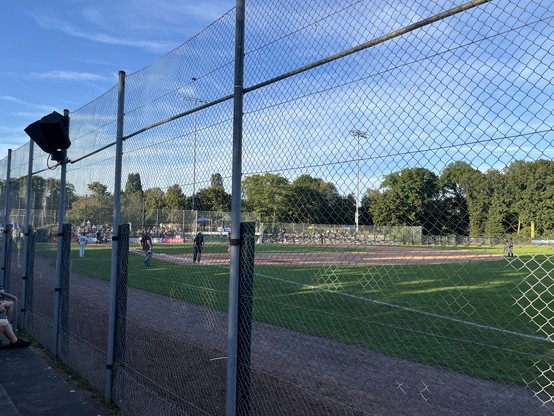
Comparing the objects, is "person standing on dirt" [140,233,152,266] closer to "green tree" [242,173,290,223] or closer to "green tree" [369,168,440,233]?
"green tree" [242,173,290,223]

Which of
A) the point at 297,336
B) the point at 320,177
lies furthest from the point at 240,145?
the point at 297,336

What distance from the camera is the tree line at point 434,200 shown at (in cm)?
192

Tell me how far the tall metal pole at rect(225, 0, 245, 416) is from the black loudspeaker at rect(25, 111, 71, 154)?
448 cm

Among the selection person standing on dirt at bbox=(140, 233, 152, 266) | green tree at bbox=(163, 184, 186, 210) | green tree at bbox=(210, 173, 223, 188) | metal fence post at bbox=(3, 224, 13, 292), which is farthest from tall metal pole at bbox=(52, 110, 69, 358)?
green tree at bbox=(210, 173, 223, 188)

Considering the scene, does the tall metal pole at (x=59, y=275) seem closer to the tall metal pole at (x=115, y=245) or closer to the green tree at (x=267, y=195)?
the tall metal pole at (x=115, y=245)

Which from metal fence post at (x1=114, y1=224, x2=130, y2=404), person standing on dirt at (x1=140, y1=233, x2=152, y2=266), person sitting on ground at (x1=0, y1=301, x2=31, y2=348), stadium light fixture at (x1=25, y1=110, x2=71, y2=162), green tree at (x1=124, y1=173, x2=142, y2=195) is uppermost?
stadium light fixture at (x1=25, y1=110, x2=71, y2=162)

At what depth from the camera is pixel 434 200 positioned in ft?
7.28

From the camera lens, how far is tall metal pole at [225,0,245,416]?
11.1 ft

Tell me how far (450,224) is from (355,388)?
4273 millimetres

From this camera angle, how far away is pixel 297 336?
27.9 ft

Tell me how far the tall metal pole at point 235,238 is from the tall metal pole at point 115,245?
2.33 m

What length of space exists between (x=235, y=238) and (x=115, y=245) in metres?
2.49

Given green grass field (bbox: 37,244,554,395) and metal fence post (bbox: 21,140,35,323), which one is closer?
green grass field (bbox: 37,244,554,395)

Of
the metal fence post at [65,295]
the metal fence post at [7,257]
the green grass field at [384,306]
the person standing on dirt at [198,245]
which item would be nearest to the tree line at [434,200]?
the green grass field at [384,306]
